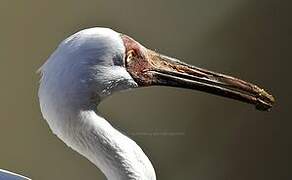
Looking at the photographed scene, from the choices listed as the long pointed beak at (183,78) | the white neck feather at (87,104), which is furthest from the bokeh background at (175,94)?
the white neck feather at (87,104)

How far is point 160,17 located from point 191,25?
162 mm

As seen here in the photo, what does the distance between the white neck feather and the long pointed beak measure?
0.27 feet

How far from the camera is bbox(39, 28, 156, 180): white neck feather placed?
6.30 feet

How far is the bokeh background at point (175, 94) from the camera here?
3.19 m

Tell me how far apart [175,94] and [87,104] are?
150 cm

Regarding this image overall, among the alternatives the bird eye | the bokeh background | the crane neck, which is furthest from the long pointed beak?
the bokeh background

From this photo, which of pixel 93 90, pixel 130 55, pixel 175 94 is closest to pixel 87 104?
pixel 93 90

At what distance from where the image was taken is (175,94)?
3436mm

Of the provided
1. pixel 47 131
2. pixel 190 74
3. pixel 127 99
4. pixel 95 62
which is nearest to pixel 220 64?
pixel 127 99

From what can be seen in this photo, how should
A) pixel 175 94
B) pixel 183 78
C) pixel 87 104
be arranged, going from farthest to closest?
pixel 175 94 < pixel 183 78 < pixel 87 104

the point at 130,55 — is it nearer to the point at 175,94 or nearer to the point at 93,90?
the point at 93,90

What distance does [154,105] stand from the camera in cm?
341

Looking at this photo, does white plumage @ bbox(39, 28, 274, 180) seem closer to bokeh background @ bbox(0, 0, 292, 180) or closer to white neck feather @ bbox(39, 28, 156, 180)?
white neck feather @ bbox(39, 28, 156, 180)

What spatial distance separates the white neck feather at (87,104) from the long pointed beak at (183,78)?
0.27ft
